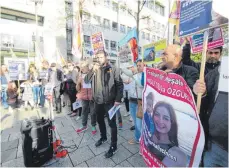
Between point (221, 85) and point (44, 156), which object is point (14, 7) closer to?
point (44, 156)

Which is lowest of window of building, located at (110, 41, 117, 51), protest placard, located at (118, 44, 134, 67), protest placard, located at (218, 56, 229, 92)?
protest placard, located at (218, 56, 229, 92)

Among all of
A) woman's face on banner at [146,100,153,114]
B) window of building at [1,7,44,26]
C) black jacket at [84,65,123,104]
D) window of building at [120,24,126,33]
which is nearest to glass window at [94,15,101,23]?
window of building at [120,24,126,33]

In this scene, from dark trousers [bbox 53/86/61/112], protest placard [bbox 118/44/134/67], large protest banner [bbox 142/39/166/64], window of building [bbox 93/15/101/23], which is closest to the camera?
protest placard [bbox 118/44/134/67]

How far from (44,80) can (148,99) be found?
19.9ft

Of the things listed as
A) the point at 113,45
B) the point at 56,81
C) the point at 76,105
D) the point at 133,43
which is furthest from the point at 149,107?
the point at 113,45

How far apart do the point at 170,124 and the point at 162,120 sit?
0.11 m

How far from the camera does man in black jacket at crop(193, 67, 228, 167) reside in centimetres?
146

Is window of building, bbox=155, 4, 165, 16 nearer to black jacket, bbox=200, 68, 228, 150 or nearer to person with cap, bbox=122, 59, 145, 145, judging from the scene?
person with cap, bbox=122, 59, 145, 145

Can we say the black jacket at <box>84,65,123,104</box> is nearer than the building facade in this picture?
Yes

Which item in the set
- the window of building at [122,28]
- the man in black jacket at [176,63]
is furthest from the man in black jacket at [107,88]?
the window of building at [122,28]

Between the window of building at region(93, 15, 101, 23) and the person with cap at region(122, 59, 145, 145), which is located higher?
the window of building at region(93, 15, 101, 23)

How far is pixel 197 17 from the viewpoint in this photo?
147 cm

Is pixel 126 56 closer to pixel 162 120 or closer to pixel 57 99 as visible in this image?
pixel 162 120

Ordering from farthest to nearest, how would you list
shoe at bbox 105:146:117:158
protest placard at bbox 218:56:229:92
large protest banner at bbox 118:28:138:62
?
large protest banner at bbox 118:28:138:62, shoe at bbox 105:146:117:158, protest placard at bbox 218:56:229:92
